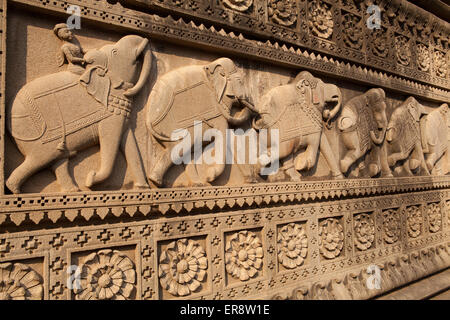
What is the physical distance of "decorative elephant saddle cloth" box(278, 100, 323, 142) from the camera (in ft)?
10.3

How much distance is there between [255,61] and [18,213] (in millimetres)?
2313

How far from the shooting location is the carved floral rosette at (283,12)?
10.4 ft

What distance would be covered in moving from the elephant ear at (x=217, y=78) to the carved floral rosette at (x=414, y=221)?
3232mm

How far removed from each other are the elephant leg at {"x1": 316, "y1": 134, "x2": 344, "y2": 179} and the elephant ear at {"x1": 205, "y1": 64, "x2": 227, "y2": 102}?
4.41 feet

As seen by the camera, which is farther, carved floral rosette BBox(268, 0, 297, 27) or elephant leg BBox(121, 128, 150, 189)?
carved floral rosette BBox(268, 0, 297, 27)

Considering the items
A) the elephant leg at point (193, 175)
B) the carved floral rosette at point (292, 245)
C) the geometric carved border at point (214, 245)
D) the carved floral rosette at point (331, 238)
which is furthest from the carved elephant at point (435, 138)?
the elephant leg at point (193, 175)

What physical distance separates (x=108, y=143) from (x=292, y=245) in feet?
6.49

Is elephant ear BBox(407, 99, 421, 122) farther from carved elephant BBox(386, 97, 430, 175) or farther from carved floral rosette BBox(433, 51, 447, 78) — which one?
carved floral rosette BBox(433, 51, 447, 78)

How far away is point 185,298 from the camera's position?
8.22 ft

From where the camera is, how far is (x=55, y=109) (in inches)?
82.0

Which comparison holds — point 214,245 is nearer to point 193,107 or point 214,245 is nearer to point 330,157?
point 193,107

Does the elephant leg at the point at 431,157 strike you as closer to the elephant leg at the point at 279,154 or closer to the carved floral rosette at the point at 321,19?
the carved floral rosette at the point at 321,19

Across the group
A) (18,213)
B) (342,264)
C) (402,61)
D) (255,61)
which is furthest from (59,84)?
(402,61)

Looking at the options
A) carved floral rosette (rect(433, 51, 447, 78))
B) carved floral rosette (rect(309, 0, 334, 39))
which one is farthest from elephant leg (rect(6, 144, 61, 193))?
carved floral rosette (rect(433, 51, 447, 78))
